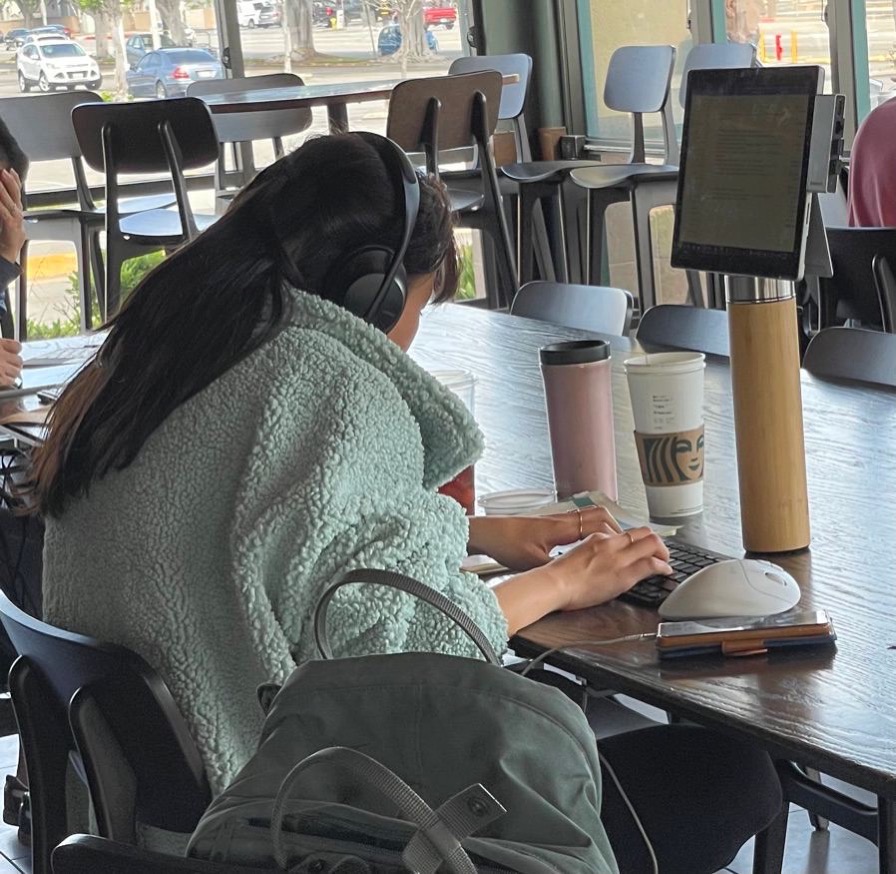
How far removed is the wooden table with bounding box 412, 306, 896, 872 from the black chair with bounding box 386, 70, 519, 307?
2.94 metres

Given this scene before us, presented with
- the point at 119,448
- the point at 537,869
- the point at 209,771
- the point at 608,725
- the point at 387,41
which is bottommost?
the point at 608,725

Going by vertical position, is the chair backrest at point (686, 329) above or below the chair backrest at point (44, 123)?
below

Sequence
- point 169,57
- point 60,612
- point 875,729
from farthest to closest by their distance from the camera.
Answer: point 169,57 < point 60,612 < point 875,729

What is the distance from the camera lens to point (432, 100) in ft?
16.3

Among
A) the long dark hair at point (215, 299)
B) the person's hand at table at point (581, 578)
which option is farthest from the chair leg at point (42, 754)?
the person's hand at table at point (581, 578)

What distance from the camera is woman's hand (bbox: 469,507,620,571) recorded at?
1.42 metres

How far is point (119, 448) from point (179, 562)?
11 centimetres

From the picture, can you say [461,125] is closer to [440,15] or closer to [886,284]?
[440,15]

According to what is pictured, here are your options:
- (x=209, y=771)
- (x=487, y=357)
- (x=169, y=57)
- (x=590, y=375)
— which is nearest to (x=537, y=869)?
(x=209, y=771)

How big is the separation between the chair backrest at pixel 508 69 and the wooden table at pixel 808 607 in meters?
4.01

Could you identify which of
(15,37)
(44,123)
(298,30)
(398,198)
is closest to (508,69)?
(298,30)

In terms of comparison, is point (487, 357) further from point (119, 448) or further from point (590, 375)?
point (119, 448)

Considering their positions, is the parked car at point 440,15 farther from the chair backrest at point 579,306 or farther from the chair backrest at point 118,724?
the chair backrest at point 118,724

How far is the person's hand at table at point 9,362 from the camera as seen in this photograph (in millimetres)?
2428
